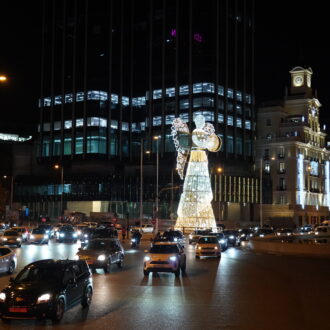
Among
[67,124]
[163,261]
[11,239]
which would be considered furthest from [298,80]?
[163,261]

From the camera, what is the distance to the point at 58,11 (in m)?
121

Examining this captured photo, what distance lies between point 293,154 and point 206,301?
9533cm

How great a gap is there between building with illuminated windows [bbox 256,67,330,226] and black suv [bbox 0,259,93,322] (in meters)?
94.3

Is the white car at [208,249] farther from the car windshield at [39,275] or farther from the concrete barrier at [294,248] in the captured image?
the car windshield at [39,275]

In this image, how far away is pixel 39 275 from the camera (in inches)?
552

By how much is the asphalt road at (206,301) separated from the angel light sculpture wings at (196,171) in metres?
27.2

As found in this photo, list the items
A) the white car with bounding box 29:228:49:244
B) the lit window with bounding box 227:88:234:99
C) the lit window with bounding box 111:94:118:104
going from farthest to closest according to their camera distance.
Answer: the lit window with bounding box 111:94:118:104
the lit window with bounding box 227:88:234:99
the white car with bounding box 29:228:49:244

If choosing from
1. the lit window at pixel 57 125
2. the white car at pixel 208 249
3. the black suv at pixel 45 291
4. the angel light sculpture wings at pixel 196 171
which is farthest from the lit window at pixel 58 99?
the black suv at pixel 45 291

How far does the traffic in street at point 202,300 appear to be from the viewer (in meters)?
13.2

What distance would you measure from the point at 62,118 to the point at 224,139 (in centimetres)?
3215

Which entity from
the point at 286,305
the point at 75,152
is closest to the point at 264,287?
the point at 286,305

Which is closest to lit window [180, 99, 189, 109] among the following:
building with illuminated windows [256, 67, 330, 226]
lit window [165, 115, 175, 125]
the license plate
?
lit window [165, 115, 175, 125]

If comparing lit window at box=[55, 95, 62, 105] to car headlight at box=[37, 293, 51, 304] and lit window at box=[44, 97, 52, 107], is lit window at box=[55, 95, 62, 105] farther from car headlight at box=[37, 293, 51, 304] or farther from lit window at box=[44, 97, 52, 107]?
car headlight at box=[37, 293, 51, 304]

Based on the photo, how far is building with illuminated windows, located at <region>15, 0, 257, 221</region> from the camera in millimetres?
106812
